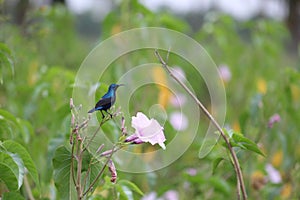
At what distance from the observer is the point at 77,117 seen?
834 millimetres

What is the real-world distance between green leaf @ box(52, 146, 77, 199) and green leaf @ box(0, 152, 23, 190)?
0.06 metres

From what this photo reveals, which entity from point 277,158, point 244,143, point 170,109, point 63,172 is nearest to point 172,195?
point 170,109

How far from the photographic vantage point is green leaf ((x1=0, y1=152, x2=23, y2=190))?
88 cm

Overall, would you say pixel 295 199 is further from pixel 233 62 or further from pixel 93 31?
pixel 93 31

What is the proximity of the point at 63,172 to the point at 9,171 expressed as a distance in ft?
0.29

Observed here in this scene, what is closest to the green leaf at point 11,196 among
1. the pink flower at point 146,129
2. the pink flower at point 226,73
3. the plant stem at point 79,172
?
the plant stem at point 79,172

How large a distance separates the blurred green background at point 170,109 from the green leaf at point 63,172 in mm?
79

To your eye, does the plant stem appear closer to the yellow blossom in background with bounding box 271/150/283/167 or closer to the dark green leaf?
the dark green leaf

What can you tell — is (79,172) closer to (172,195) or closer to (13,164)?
(13,164)

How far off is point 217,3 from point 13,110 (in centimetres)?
684

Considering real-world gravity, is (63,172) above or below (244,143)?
below

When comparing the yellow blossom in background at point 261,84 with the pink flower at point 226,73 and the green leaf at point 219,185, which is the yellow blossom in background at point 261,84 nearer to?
the pink flower at point 226,73

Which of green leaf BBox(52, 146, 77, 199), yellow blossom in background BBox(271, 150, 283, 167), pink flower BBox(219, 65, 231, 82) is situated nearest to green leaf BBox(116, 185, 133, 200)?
green leaf BBox(52, 146, 77, 199)

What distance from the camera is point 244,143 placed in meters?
1.00
